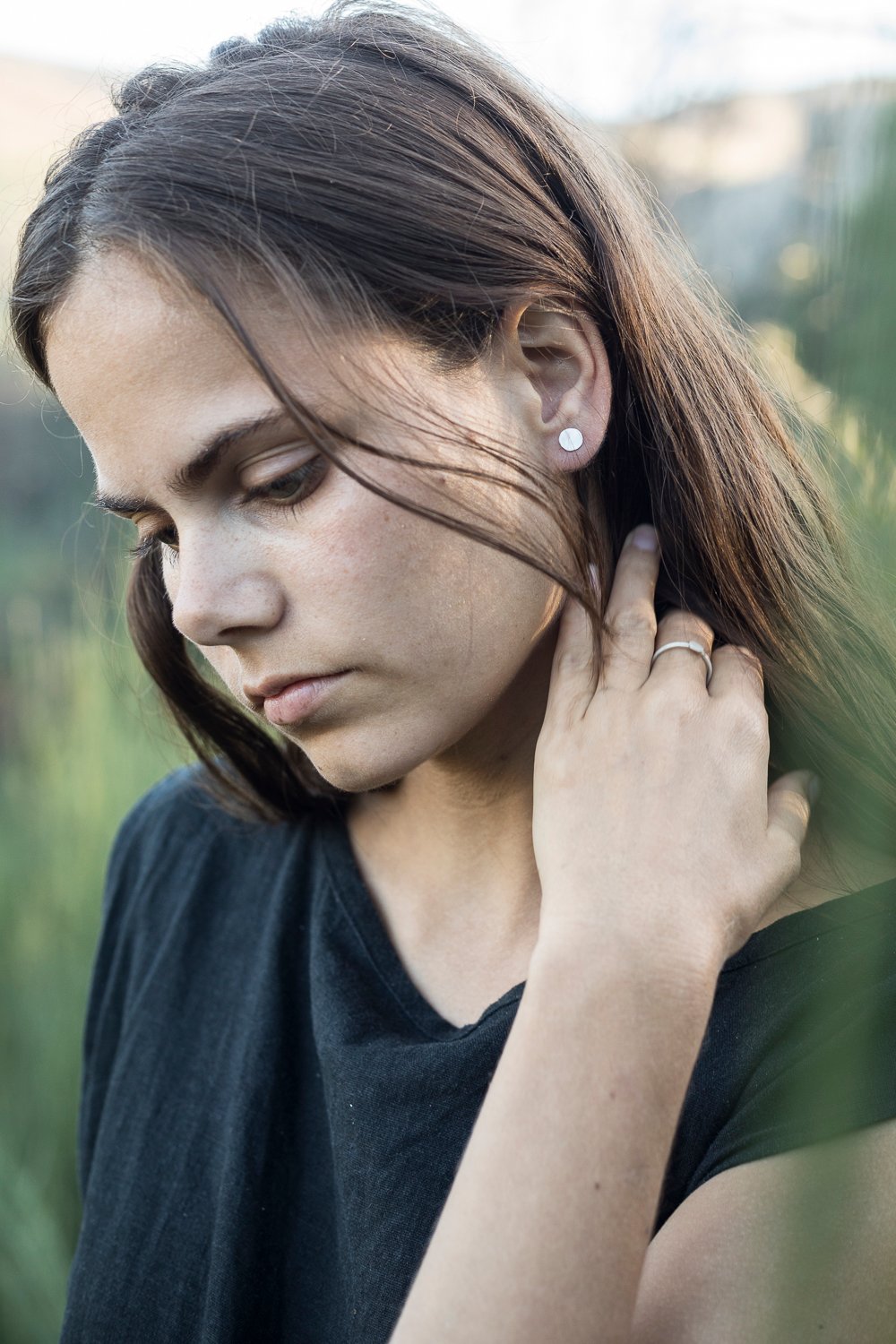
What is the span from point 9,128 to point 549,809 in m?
7.52

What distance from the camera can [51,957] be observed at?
2.62 m

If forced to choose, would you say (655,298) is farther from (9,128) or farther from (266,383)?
(9,128)

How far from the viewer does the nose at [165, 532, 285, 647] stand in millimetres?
1269

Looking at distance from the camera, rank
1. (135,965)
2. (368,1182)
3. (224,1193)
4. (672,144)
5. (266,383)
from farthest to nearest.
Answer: (672,144) → (135,965) → (224,1193) → (368,1182) → (266,383)

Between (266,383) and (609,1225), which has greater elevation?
(266,383)

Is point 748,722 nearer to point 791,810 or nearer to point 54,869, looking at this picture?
point 791,810

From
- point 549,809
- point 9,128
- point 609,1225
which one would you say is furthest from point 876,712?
point 9,128

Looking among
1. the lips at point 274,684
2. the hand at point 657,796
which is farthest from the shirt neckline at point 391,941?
the lips at point 274,684

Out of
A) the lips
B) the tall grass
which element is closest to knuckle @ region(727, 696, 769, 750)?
the lips

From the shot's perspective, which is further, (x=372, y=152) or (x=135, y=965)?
(x=135, y=965)

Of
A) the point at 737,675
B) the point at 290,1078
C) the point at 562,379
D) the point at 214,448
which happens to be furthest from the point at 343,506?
the point at 290,1078

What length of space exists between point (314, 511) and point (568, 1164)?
0.68 metres

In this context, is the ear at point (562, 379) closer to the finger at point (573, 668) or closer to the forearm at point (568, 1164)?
the finger at point (573, 668)

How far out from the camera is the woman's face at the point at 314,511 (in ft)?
4.03
